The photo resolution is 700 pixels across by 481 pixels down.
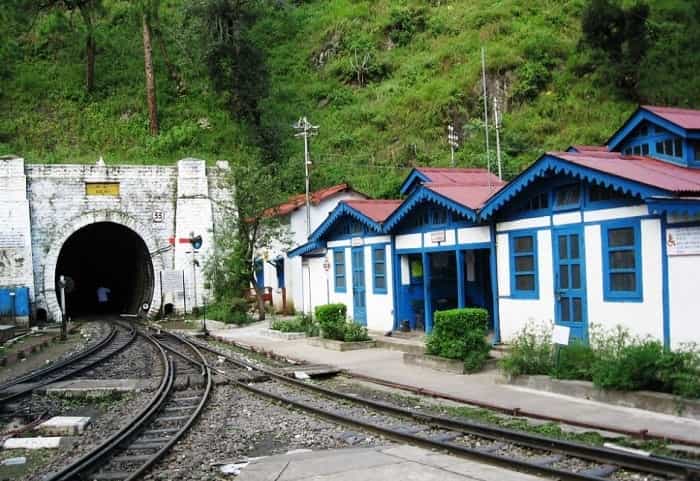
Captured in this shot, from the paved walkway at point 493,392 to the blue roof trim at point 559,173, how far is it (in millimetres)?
3381

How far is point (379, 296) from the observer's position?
19938 mm

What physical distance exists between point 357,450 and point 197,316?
24.9 m

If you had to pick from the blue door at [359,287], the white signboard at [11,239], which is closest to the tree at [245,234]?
the blue door at [359,287]

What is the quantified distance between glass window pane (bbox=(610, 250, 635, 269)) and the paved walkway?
8.74 ft

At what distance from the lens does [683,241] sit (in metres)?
10.5

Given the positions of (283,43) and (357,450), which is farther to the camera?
(283,43)

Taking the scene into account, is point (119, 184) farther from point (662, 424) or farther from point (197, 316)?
point (662, 424)

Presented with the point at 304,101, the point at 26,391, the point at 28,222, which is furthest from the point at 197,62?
the point at 26,391

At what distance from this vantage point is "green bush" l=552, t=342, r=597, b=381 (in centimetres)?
1066

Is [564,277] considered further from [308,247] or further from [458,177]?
[308,247]

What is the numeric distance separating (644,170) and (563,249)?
2.05 m

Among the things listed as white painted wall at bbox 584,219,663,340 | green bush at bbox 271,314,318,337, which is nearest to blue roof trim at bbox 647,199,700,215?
white painted wall at bbox 584,219,663,340

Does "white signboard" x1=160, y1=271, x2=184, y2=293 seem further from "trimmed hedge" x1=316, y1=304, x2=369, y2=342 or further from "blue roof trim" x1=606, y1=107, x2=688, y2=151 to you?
"blue roof trim" x1=606, y1=107, x2=688, y2=151

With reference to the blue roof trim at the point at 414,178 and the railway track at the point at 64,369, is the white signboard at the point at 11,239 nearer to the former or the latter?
the railway track at the point at 64,369
